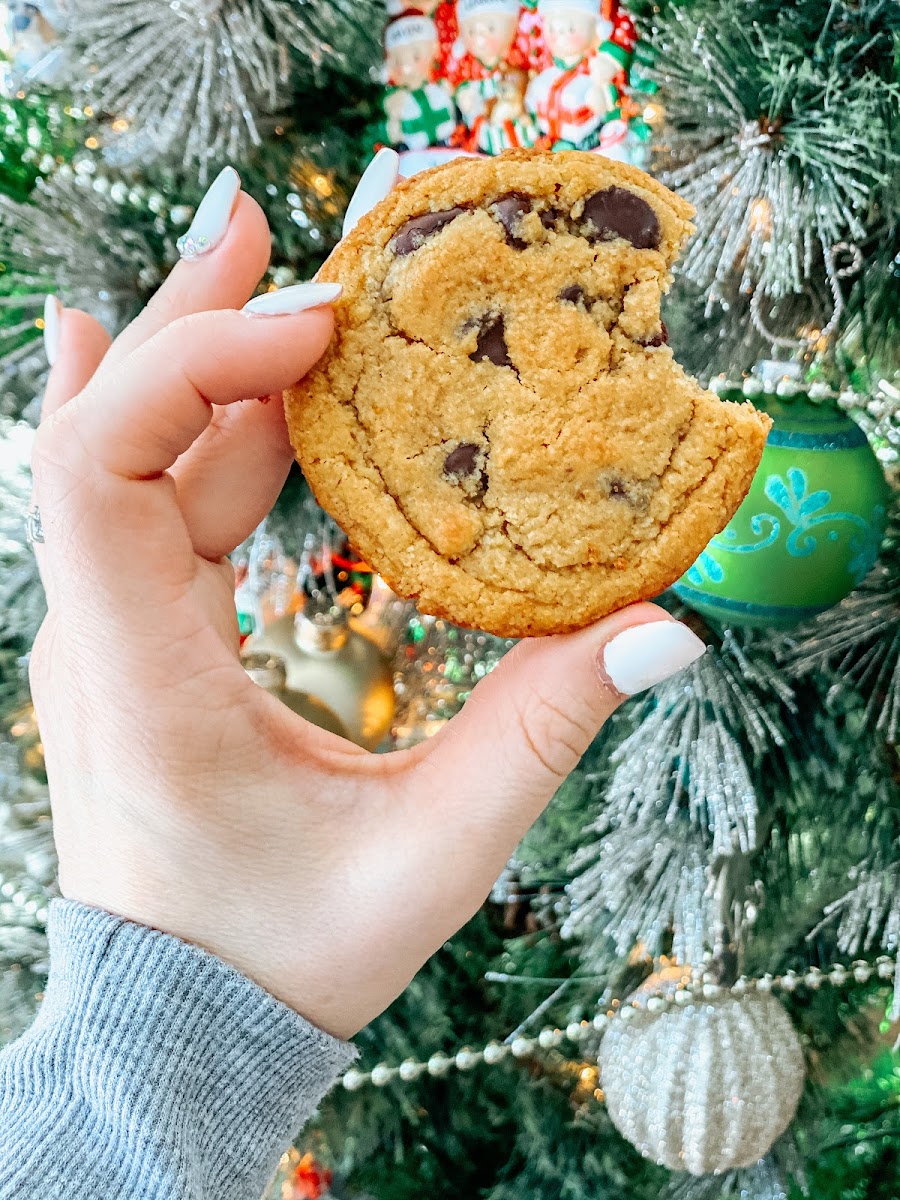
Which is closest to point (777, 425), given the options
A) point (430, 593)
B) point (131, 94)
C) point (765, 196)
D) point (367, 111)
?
point (765, 196)

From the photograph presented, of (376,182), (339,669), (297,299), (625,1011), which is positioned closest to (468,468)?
(297,299)

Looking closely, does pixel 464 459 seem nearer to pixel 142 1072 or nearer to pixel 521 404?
pixel 521 404

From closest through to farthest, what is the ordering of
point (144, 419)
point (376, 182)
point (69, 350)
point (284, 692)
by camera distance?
point (144, 419) → point (376, 182) → point (69, 350) → point (284, 692)

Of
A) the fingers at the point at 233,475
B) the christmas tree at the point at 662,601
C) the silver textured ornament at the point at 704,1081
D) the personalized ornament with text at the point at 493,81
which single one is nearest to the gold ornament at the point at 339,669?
the christmas tree at the point at 662,601

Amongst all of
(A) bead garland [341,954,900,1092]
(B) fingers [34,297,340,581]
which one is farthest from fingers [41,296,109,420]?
(A) bead garland [341,954,900,1092]

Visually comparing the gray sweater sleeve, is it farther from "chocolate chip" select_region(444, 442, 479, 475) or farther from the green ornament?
the green ornament
